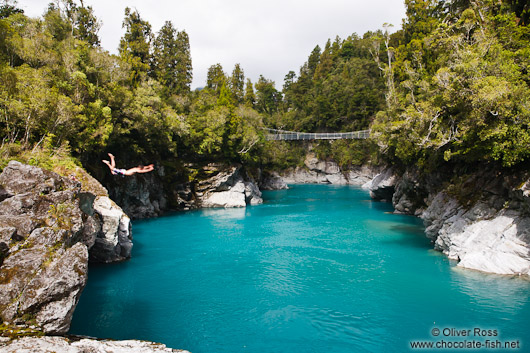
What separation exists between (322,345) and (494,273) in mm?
7999

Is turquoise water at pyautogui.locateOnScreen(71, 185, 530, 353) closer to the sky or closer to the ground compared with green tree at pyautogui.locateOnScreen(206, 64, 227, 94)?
closer to the ground

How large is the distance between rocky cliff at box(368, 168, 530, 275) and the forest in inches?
41.1

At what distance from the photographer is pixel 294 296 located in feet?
37.8

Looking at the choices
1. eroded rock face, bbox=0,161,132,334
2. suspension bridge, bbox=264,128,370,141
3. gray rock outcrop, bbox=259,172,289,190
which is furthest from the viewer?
suspension bridge, bbox=264,128,370,141

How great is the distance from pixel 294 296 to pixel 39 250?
746 centimetres

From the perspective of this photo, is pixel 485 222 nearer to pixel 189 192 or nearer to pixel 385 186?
pixel 385 186

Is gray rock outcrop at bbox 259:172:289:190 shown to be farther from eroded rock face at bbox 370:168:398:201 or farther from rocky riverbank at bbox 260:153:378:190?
eroded rock face at bbox 370:168:398:201

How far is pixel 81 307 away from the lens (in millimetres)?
10734

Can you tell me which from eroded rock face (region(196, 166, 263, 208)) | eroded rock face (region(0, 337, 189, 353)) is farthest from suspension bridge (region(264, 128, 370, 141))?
eroded rock face (region(0, 337, 189, 353))

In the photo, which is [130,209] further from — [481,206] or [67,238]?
[481,206]

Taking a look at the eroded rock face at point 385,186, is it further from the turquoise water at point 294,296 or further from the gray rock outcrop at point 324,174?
the gray rock outcrop at point 324,174

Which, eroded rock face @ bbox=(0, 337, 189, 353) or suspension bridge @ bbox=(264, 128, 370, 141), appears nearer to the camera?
eroded rock face @ bbox=(0, 337, 189, 353)

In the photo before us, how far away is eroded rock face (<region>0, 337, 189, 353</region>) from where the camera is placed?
19.2 feet

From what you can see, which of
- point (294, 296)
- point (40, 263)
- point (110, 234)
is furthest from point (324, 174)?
point (40, 263)
